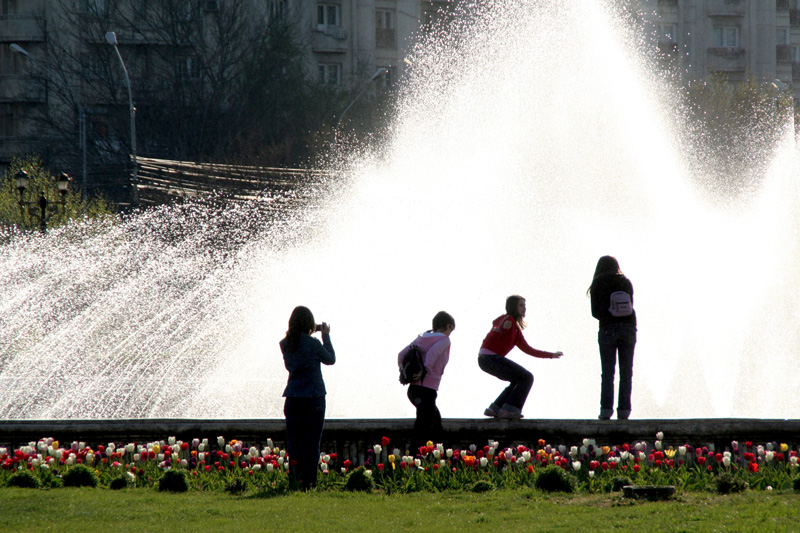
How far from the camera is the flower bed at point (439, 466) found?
702cm

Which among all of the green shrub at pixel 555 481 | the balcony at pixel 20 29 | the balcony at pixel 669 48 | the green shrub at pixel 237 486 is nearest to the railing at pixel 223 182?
the balcony at pixel 20 29

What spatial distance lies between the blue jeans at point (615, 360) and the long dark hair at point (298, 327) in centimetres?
251

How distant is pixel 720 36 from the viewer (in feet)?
193

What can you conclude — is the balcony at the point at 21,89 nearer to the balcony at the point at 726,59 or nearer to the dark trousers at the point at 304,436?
the balcony at the point at 726,59

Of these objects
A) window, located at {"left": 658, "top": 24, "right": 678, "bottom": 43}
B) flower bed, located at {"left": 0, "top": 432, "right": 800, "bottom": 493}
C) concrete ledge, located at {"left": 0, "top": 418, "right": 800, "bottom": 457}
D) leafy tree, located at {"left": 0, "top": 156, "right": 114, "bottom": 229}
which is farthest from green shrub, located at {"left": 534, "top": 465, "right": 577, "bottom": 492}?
window, located at {"left": 658, "top": 24, "right": 678, "bottom": 43}

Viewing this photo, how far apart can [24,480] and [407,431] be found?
2.98 metres

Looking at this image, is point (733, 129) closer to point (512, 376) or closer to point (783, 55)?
point (783, 55)

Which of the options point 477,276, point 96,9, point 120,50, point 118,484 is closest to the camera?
point 118,484

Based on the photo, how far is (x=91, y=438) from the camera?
27.9 feet

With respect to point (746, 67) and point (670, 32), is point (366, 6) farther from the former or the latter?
point (746, 67)

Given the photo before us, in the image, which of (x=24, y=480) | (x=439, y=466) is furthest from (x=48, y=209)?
(x=439, y=466)

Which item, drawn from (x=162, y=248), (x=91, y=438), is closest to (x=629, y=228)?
(x=91, y=438)

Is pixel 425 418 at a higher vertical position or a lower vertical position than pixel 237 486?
higher

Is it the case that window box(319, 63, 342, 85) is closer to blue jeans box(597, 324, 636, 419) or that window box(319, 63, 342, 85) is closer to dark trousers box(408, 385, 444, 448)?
blue jeans box(597, 324, 636, 419)
